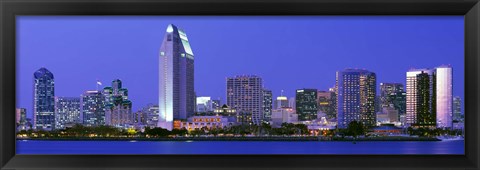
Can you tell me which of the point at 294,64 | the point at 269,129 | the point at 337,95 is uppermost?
the point at 294,64

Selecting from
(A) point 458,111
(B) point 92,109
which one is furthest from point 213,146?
(A) point 458,111

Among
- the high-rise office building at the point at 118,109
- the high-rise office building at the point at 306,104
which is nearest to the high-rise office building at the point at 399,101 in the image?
the high-rise office building at the point at 306,104

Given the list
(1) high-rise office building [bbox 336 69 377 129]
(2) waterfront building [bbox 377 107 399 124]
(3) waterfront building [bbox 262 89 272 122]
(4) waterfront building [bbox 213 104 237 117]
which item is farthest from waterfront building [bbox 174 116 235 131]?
(2) waterfront building [bbox 377 107 399 124]

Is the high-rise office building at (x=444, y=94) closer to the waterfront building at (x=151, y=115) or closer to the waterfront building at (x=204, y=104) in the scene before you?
the waterfront building at (x=204, y=104)

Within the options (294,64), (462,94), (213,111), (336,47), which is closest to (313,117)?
(213,111)

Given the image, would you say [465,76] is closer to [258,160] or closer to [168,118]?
[258,160]

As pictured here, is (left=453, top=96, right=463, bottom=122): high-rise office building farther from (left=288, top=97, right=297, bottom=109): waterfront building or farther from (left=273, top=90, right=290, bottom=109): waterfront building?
(left=288, top=97, right=297, bottom=109): waterfront building
